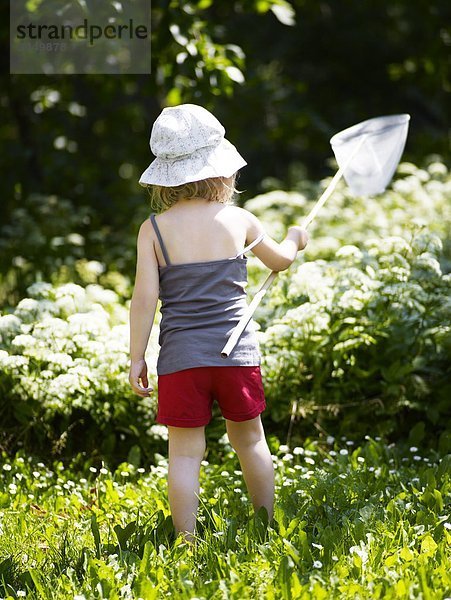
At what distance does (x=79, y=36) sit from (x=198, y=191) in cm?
305

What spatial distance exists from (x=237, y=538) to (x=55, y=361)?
49.3 inches

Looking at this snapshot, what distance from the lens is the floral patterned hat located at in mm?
2717

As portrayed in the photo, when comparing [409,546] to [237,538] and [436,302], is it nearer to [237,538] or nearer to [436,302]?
[237,538]

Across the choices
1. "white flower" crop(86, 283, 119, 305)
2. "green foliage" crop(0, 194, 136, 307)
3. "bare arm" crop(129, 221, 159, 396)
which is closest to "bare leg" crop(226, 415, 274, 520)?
"bare arm" crop(129, 221, 159, 396)

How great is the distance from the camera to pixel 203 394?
2752mm

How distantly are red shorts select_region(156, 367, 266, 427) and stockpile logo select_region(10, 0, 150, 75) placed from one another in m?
2.66

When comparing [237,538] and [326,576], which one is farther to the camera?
[237,538]

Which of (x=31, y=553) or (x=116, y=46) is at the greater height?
(x=116, y=46)

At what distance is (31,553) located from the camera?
277cm

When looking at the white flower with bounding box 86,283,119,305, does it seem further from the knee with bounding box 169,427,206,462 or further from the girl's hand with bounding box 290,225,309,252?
the knee with bounding box 169,427,206,462

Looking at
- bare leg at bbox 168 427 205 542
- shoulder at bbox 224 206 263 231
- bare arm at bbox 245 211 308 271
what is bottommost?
bare leg at bbox 168 427 205 542

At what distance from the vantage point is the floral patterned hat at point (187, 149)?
272 cm

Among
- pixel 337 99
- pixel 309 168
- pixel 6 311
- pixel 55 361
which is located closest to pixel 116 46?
pixel 6 311

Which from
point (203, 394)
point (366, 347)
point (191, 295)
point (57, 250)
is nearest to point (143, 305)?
point (191, 295)
